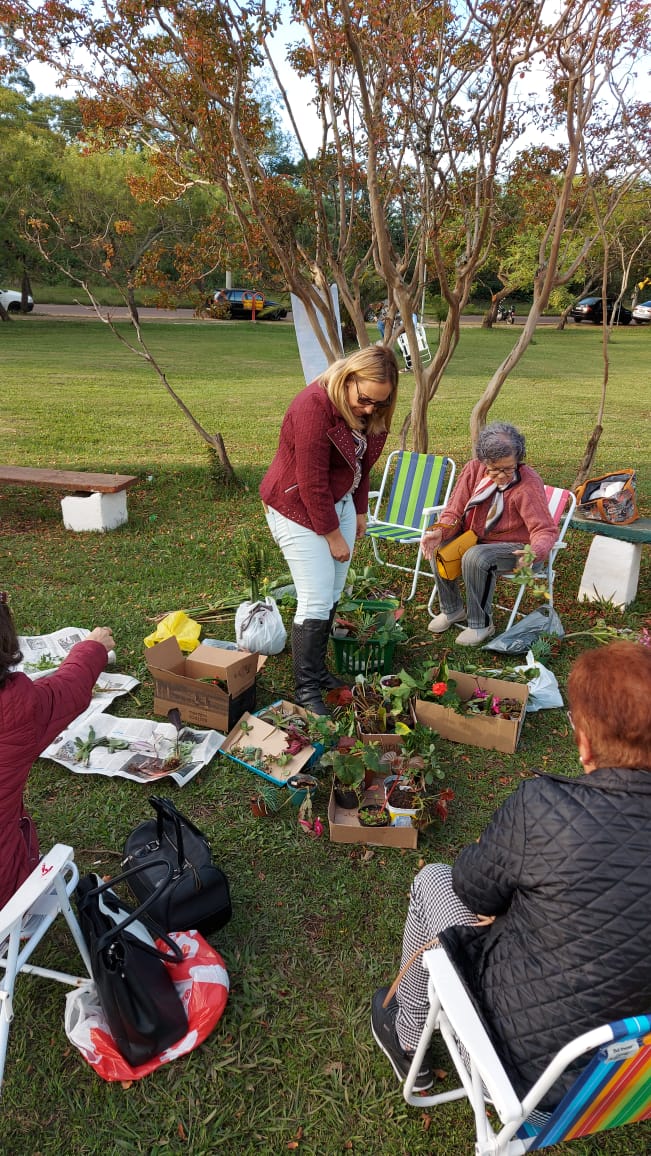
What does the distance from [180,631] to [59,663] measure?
720 millimetres

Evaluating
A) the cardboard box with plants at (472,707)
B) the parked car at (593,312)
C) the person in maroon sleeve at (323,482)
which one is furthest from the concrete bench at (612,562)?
the parked car at (593,312)

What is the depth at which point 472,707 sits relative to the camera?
11.8ft

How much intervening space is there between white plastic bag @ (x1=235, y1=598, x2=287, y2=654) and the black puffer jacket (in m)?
2.67

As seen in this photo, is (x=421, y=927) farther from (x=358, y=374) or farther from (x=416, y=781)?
(x=358, y=374)

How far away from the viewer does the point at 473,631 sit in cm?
453

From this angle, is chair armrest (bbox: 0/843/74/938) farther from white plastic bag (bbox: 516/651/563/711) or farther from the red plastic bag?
white plastic bag (bbox: 516/651/563/711)

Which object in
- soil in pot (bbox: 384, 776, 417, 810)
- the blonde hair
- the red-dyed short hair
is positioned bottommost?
soil in pot (bbox: 384, 776, 417, 810)

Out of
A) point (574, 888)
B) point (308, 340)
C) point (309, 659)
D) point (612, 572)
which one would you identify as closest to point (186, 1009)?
point (574, 888)

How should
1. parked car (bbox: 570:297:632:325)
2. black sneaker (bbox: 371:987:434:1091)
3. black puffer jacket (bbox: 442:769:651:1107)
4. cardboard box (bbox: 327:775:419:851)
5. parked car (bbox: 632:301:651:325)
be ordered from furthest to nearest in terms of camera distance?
1. parked car (bbox: 570:297:632:325)
2. parked car (bbox: 632:301:651:325)
3. cardboard box (bbox: 327:775:419:851)
4. black sneaker (bbox: 371:987:434:1091)
5. black puffer jacket (bbox: 442:769:651:1107)

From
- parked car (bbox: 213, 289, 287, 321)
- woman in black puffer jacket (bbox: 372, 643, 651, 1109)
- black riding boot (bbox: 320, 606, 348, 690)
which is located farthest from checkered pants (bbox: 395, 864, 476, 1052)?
parked car (bbox: 213, 289, 287, 321)

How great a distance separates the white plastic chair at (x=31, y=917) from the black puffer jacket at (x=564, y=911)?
112 centimetres

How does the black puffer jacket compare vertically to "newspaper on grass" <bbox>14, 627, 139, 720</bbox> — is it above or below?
above

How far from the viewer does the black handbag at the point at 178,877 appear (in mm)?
2383

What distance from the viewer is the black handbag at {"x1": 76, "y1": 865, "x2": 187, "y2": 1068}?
193cm
